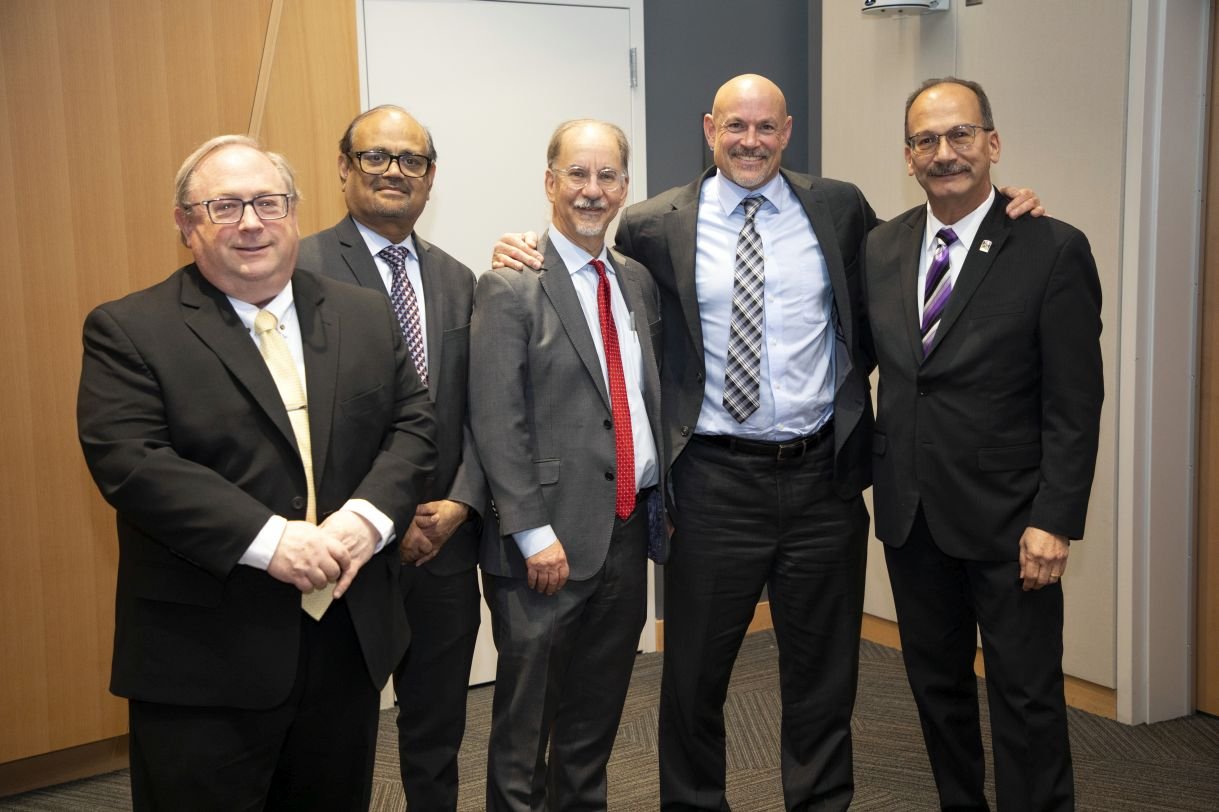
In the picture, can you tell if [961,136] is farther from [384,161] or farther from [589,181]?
[384,161]

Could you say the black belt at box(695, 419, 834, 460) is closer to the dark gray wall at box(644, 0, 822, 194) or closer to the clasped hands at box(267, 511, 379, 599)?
the clasped hands at box(267, 511, 379, 599)

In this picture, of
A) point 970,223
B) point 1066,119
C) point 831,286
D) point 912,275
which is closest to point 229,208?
point 831,286

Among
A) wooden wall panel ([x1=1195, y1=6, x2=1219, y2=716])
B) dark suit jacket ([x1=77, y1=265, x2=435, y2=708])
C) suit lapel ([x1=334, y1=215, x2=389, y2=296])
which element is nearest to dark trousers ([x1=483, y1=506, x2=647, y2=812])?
dark suit jacket ([x1=77, y1=265, x2=435, y2=708])

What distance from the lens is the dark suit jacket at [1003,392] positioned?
8.21ft

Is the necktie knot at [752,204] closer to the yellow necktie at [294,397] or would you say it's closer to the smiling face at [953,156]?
the smiling face at [953,156]

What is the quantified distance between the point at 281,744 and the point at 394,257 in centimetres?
112

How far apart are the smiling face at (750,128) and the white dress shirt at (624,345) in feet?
1.44

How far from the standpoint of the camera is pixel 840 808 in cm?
282

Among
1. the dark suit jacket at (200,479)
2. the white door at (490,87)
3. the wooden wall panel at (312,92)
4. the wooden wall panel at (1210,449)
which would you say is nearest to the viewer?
the dark suit jacket at (200,479)

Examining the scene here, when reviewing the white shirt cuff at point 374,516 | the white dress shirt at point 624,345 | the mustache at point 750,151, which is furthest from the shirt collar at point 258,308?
the mustache at point 750,151

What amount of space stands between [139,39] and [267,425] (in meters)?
1.96

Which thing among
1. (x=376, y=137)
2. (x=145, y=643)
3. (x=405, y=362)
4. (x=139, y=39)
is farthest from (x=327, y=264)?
(x=139, y=39)

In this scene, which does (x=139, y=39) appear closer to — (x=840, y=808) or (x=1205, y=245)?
(x=840, y=808)

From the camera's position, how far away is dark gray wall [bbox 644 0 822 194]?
14.8ft
